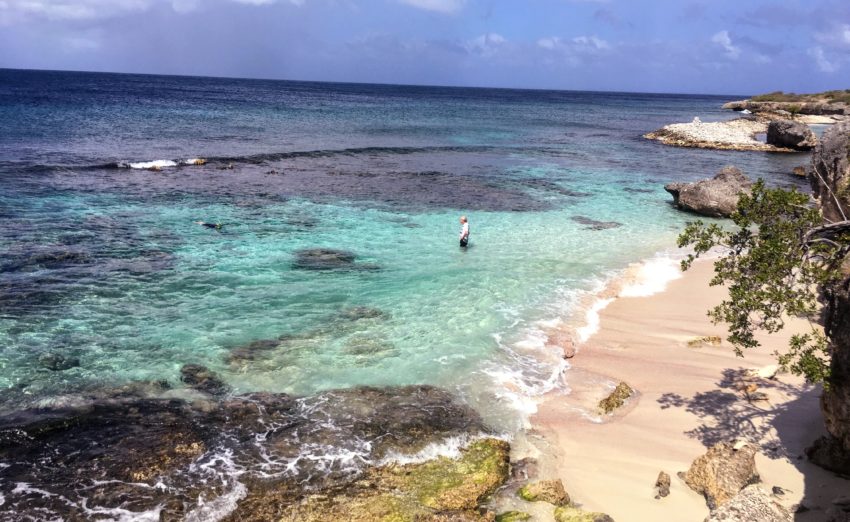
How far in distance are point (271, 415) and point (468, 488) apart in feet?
15.9

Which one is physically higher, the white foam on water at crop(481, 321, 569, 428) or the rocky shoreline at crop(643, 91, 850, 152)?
the rocky shoreline at crop(643, 91, 850, 152)

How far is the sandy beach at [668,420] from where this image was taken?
32.3 ft

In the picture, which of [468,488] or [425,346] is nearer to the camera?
[468,488]

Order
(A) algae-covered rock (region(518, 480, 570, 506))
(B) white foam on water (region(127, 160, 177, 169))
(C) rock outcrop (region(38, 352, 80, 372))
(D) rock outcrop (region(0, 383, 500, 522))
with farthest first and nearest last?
(B) white foam on water (region(127, 160, 177, 169)), (C) rock outcrop (region(38, 352, 80, 372)), (A) algae-covered rock (region(518, 480, 570, 506)), (D) rock outcrop (region(0, 383, 500, 522))

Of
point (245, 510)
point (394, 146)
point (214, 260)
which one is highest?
point (394, 146)

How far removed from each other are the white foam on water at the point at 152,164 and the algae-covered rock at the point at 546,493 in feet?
127

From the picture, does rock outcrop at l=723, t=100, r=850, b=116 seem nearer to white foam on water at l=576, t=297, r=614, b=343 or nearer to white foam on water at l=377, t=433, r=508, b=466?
white foam on water at l=576, t=297, r=614, b=343

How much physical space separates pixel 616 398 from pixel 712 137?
66900mm

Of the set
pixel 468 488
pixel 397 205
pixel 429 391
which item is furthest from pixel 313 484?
pixel 397 205

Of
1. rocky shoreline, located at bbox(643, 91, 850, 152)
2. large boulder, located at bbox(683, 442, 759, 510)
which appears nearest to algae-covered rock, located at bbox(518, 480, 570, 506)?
large boulder, located at bbox(683, 442, 759, 510)

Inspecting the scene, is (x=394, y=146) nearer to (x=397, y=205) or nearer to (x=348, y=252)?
(x=397, y=205)

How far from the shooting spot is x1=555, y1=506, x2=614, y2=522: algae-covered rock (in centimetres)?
918

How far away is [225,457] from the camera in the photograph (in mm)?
11000

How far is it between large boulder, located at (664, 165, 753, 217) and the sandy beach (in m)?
16.1
